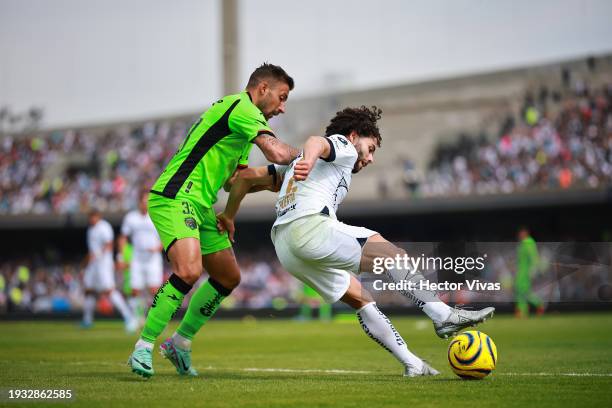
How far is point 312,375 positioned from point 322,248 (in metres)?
1.56

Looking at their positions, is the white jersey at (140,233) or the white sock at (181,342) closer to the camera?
the white sock at (181,342)

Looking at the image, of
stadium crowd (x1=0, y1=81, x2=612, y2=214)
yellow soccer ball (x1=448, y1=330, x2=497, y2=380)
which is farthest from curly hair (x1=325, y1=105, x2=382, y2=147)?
stadium crowd (x1=0, y1=81, x2=612, y2=214)

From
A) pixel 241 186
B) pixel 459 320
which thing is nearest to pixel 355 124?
pixel 241 186

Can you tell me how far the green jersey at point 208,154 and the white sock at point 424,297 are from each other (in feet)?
5.50

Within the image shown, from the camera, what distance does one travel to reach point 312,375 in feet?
26.8

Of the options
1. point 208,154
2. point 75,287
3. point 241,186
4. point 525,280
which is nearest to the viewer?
point 208,154

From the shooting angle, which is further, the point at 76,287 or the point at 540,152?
the point at 76,287

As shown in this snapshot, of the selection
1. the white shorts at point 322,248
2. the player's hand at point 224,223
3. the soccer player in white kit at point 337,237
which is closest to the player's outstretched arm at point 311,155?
the soccer player in white kit at point 337,237

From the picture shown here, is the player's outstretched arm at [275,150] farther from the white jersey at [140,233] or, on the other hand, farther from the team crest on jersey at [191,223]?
the white jersey at [140,233]

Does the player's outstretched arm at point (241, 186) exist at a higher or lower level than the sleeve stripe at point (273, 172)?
lower

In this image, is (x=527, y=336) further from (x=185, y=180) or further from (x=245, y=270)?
(x=245, y=270)

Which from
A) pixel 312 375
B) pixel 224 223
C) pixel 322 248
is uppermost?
pixel 224 223

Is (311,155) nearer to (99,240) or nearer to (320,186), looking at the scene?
(320,186)

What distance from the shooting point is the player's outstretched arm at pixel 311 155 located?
672 cm
